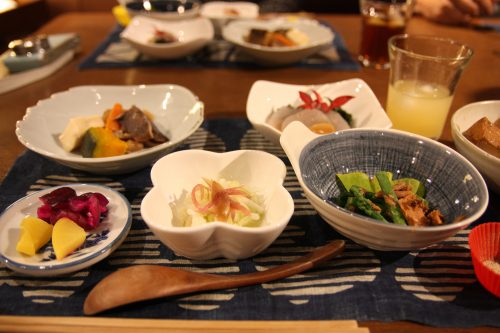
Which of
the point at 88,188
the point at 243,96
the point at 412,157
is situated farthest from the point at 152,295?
the point at 243,96

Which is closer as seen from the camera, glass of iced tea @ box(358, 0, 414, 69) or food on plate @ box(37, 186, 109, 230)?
food on plate @ box(37, 186, 109, 230)

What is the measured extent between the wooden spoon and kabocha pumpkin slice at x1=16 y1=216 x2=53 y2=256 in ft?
0.65

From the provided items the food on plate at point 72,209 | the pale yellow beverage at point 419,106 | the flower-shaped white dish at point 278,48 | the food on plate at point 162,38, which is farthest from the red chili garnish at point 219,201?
the food on plate at point 162,38

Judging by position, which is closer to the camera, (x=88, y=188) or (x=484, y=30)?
(x=88, y=188)

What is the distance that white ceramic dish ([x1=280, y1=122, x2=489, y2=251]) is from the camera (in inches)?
31.7

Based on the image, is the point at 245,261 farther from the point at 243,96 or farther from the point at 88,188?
the point at 243,96

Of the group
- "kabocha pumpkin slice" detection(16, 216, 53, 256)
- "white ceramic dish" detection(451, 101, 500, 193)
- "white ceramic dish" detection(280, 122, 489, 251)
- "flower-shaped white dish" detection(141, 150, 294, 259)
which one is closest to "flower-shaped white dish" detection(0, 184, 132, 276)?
"kabocha pumpkin slice" detection(16, 216, 53, 256)

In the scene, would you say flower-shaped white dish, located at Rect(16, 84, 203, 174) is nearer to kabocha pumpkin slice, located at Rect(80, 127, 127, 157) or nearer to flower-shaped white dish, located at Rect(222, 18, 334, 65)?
kabocha pumpkin slice, located at Rect(80, 127, 127, 157)

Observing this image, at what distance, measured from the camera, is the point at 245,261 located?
0.90 metres

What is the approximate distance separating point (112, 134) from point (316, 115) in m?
0.69

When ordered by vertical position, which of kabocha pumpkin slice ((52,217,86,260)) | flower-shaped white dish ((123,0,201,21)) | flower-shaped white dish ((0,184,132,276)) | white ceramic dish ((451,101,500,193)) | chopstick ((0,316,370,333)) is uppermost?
flower-shaped white dish ((123,0,201,21))

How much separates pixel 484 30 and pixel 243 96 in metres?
1.94

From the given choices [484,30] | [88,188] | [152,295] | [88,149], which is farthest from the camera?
[484,30]

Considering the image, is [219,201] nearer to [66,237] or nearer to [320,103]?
[66,237]
